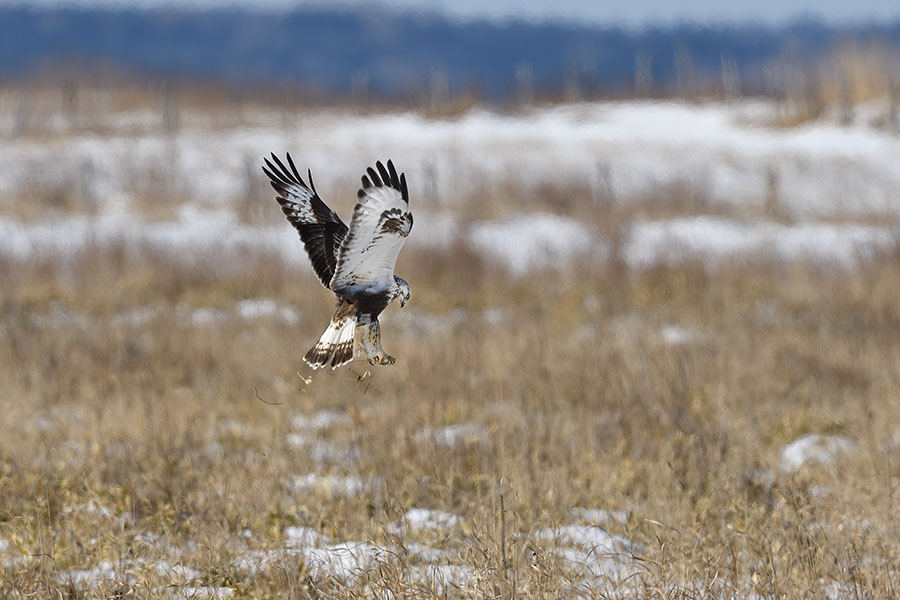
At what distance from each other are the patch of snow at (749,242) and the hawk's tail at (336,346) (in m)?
11.2

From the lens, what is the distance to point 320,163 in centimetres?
2397

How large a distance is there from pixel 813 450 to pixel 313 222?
4.80 m

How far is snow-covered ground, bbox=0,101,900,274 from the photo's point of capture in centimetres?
1495

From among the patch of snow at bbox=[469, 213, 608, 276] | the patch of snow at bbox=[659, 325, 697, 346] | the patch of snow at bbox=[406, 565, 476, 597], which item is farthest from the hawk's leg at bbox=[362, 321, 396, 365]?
the patch of snow at bbox=[469, 213, 608, 276]

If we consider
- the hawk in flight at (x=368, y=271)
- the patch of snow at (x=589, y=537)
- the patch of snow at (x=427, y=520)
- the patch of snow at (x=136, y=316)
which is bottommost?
the patch of snow at (x=589, y=537)

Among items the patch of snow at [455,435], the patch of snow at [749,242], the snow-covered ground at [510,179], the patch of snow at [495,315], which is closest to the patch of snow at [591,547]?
the patch of snow at [455,435]

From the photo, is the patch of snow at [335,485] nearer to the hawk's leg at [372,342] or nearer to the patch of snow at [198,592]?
the patch of snow at [198,592]

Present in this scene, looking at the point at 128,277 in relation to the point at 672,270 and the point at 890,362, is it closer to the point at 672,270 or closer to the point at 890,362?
the point at 672,270

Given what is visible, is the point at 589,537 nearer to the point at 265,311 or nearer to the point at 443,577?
the point at 443,577

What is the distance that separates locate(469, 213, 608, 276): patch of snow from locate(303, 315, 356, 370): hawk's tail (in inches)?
436

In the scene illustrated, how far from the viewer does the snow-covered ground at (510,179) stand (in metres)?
15.0

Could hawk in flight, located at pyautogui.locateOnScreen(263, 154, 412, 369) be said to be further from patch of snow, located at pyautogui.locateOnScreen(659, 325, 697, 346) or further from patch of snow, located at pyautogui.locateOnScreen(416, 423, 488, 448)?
patch of snow, located at pyautogui.locateOnScreen(659, 325, 697, 346)

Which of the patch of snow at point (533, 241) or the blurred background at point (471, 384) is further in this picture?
the patch of snow at point (533, 241)

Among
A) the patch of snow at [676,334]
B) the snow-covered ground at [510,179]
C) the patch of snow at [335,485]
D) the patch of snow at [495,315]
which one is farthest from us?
the snow-covered ground at [510,179]
